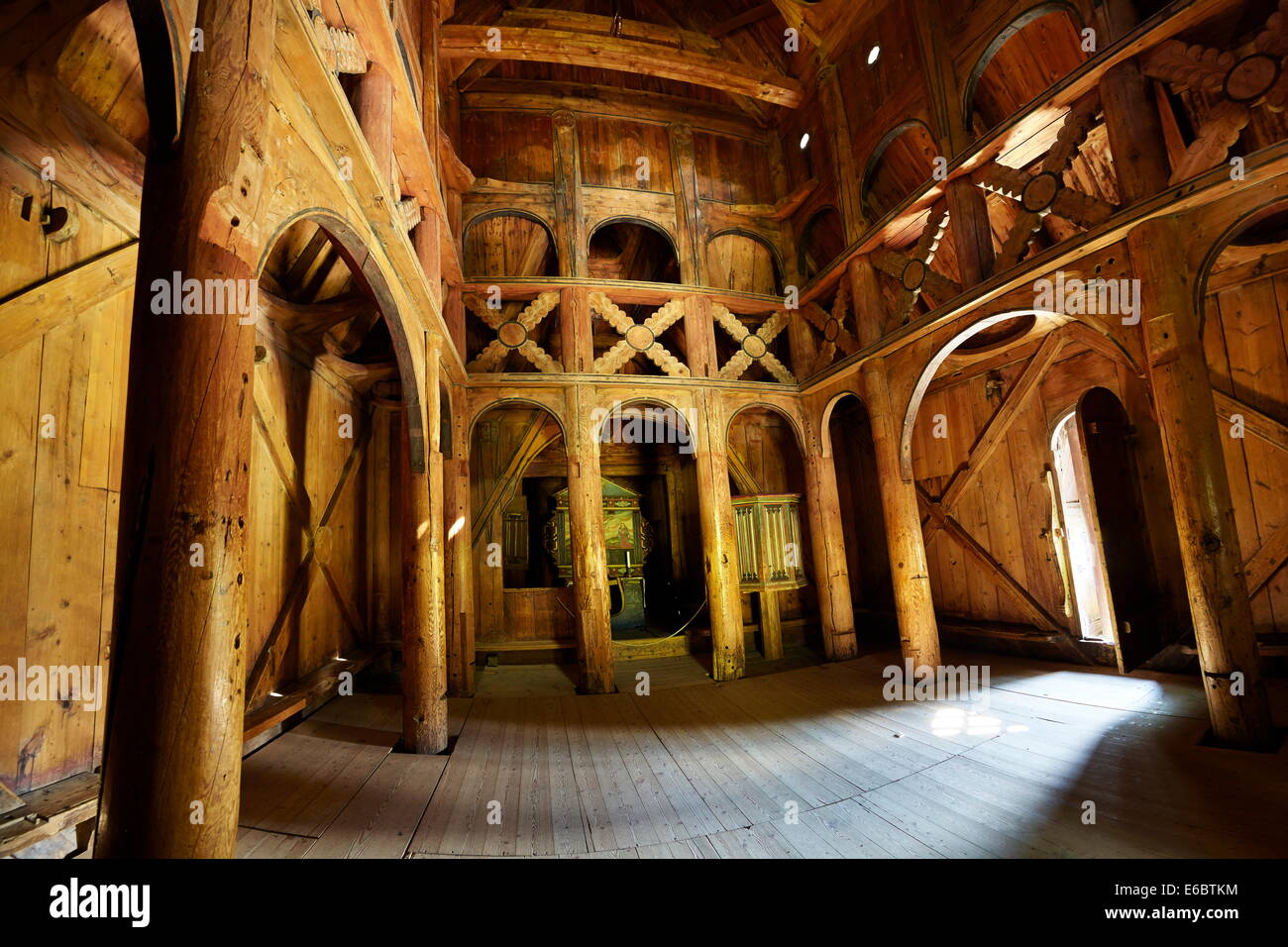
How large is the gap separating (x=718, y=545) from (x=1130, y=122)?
5.57m

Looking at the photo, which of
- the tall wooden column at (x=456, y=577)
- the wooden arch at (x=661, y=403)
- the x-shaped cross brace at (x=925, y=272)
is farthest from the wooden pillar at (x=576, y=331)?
the x-shaped cross brace at (x=925, y=272)

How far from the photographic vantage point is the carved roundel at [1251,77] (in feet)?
10.9

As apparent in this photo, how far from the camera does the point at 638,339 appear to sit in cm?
707

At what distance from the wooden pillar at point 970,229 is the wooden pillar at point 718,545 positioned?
3.31m

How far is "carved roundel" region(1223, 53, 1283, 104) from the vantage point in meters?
3.33

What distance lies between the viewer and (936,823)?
3041 mm

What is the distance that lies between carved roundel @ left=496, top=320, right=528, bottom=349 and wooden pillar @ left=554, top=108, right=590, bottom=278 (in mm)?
1063

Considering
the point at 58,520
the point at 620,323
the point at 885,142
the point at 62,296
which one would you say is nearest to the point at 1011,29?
the point at 885,142

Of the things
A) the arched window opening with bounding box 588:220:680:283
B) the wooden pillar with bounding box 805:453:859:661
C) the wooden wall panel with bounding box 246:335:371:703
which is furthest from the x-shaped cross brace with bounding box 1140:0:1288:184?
the wooden wall panel with bounding box 246:335:371:703

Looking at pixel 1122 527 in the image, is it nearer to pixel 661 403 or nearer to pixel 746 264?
pixel 661 403

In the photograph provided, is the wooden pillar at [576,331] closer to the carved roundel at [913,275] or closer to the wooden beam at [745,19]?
the carved roundel at [913,275]

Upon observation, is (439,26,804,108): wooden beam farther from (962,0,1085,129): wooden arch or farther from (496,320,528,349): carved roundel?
(496,320,528,349): carved roundel

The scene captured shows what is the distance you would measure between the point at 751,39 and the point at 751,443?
21.5ft
